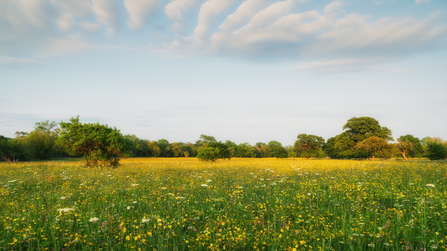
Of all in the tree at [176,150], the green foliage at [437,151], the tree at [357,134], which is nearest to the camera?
the green foliage at [437,151]

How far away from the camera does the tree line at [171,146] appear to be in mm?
20281

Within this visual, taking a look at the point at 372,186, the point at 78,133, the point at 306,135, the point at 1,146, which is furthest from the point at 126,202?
the point at 306,135

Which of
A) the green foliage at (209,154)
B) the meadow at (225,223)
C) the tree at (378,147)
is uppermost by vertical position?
the tree at (378,147)

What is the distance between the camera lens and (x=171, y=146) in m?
101

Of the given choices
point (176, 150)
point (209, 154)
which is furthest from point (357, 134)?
point (176, 150)

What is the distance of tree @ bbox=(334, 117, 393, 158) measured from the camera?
55.3 metres

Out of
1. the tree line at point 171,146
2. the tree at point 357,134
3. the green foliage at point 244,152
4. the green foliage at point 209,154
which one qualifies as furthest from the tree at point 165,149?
the tree at point 357,134

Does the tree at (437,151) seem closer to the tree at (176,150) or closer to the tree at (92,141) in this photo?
the tree at (92,141)

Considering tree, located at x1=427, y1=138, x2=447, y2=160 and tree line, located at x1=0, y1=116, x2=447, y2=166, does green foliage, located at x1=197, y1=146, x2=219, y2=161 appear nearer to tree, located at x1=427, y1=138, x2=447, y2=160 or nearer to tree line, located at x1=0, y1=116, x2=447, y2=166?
tree line, located at x1=0, y1=116, x2=447, y2=166

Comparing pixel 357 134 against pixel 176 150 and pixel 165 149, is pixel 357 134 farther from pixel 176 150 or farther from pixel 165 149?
pixel 165 149

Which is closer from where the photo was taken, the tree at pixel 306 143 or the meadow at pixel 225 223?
the meadow at pixel 225 223

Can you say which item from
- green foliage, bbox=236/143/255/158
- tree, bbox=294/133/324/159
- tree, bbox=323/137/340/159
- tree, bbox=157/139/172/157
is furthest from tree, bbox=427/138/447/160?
tree, bbox=157/139/172/157

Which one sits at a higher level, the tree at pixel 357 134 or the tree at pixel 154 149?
the tree at pixel 357 134

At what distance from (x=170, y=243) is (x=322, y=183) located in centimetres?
728
